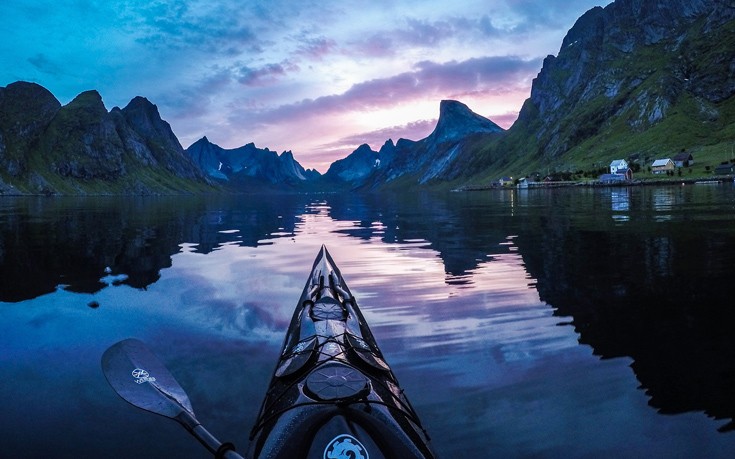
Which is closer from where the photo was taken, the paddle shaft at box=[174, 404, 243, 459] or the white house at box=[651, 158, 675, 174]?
the paddle shaft at box=[174, 404, 243, 459]

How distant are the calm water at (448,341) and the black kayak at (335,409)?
175 centimetres

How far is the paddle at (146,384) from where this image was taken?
7720mm

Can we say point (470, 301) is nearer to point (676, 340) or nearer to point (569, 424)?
point (676, 340)

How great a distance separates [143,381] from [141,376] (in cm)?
16

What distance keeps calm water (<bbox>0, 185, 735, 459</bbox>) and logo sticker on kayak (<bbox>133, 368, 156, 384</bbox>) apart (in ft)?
3.27

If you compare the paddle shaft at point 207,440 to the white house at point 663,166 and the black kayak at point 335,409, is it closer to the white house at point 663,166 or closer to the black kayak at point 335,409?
the black kayak at point 335,409

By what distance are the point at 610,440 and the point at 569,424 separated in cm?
72

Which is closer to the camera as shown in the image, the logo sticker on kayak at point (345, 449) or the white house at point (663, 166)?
the logo sticker on kayak at point (345, 449)

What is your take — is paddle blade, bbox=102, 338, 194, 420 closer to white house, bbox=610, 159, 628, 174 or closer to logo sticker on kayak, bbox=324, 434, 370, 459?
logo sticker on kayak, bbox=324, 434, 370, 459

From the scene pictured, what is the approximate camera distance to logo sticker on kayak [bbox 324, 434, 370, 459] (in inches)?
208

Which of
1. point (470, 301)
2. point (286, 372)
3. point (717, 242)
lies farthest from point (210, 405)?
point (717, 242)

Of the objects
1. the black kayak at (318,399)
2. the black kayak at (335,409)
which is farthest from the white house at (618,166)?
the black kayak at (335,409)

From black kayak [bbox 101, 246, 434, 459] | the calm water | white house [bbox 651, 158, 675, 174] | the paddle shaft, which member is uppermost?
white house [bbox 651, 158, 675, 174]

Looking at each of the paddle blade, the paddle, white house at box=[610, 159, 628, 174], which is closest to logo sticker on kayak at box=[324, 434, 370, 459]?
the paddle
